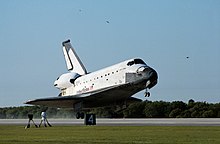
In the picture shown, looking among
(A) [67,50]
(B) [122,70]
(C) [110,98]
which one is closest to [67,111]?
(A) [67,50]

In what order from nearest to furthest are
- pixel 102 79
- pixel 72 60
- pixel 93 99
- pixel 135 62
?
pixel 135 62 → pixel 102 79 → pixel 93 99 → pixel 72 60

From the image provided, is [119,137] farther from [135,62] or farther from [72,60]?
[72,60]

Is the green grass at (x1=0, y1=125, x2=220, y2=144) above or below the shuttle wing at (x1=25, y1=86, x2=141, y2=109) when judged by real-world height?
below

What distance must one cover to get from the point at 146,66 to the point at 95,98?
675 cm

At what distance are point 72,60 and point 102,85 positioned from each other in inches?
512

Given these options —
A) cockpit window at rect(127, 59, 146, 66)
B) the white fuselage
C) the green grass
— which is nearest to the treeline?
the white fuselage

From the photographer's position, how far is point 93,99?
49.5 metres

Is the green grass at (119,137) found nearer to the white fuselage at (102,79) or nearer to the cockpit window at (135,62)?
the cockpit window at (135,62)

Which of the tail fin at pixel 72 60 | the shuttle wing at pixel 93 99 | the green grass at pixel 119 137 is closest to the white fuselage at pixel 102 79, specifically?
the shuttle wing at pixel 93 99

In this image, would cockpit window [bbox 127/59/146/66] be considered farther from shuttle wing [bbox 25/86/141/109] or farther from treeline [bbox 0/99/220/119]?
treeline [bbox 0/99/220/119]

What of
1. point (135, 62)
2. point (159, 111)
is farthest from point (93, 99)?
point (159, 111)

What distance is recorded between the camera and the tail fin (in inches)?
2272

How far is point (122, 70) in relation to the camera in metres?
45.3

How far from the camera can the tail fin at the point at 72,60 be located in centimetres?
5771
